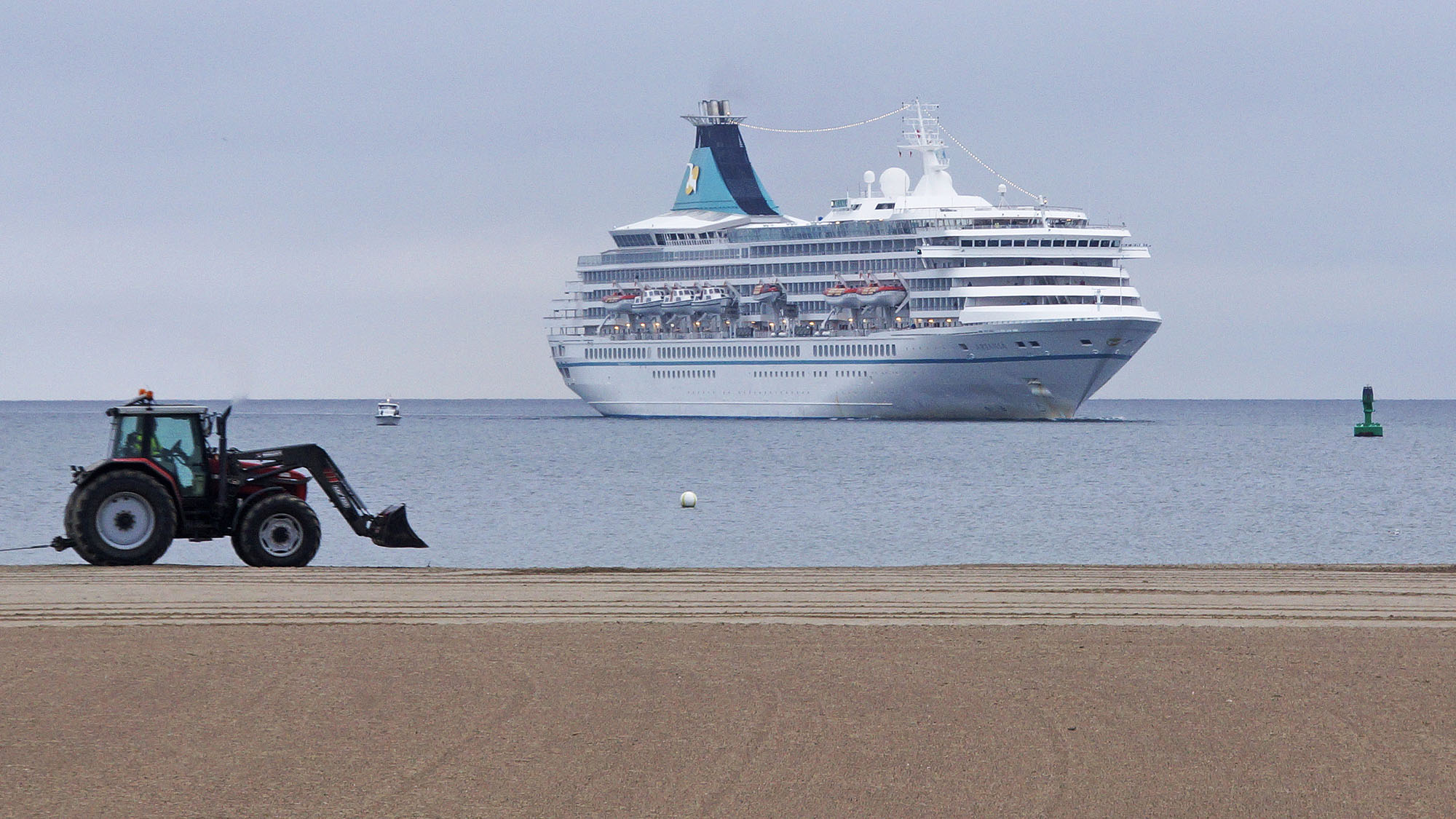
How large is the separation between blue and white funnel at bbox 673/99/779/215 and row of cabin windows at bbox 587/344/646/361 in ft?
28.9

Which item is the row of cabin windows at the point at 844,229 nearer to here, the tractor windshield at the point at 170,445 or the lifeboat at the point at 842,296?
the lifeboat at the point at 842,296

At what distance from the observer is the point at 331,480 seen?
54.7 ft

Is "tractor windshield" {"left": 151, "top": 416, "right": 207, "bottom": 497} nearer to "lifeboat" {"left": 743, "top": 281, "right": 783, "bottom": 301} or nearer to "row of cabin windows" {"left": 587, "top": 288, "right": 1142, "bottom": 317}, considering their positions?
"row of cabin windows" {"left": 587, "top": 288, "right": 1142, "bottom": 317}

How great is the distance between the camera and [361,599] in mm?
13836

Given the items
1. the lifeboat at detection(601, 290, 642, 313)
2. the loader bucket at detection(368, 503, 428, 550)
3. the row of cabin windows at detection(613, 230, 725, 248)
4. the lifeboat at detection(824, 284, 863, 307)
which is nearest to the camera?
the loader bucket at detection(368, 503, 428, 550)

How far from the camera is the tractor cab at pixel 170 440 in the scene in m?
16.1

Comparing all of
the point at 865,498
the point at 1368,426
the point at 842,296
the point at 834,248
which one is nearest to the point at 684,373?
the point at 834,248

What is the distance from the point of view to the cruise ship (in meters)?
73.2

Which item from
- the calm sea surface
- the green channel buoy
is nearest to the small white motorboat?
the calm sea surface

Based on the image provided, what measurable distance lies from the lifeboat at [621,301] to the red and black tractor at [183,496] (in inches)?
2910

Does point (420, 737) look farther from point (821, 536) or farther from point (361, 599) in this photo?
point (821, 536)

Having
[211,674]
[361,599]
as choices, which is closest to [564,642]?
[211,674]

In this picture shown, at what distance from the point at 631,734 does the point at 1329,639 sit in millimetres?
5024

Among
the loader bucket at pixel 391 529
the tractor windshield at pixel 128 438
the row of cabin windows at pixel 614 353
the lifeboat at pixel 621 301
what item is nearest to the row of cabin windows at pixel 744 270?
the lifeboat at pixel 621 301
